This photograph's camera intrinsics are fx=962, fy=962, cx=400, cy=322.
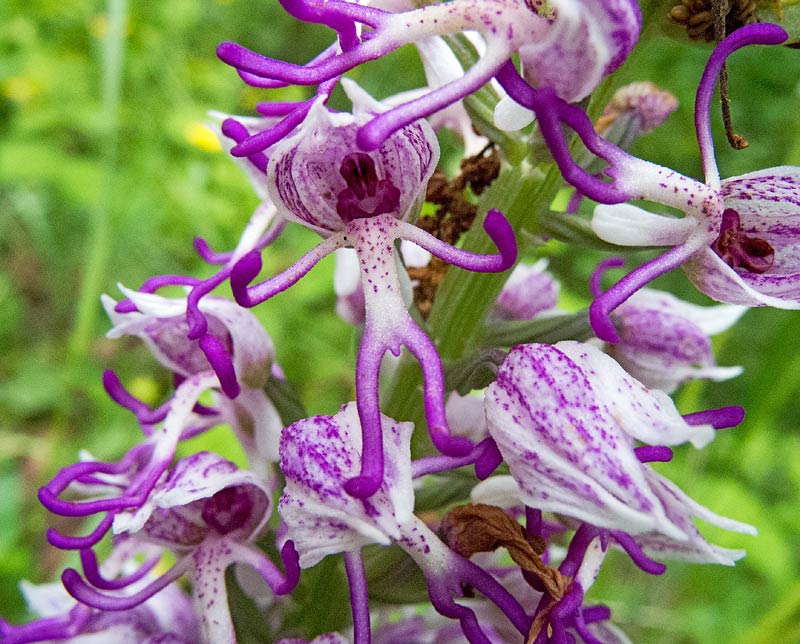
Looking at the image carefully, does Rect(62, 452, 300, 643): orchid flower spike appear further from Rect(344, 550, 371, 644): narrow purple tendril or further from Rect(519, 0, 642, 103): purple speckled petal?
Rect(519, 0, 642, 103): purple speckled petal

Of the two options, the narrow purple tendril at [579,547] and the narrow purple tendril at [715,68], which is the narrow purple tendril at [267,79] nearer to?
the narrow purple tendril at [715,68]

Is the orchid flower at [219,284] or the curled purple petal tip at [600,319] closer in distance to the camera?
the curled purple petal tip at [600,319]

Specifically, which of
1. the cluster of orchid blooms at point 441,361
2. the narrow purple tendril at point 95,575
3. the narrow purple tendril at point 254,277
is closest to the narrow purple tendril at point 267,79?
the cluster of orchid blooms at point 441,361

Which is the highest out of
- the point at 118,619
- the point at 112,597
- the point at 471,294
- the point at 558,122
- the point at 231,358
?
the point at 558,122

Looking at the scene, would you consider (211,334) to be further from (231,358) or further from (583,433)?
(583,433)

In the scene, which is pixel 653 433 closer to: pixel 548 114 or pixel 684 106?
pixel 548 114

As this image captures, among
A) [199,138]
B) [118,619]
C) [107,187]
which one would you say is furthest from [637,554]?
[199,138]
